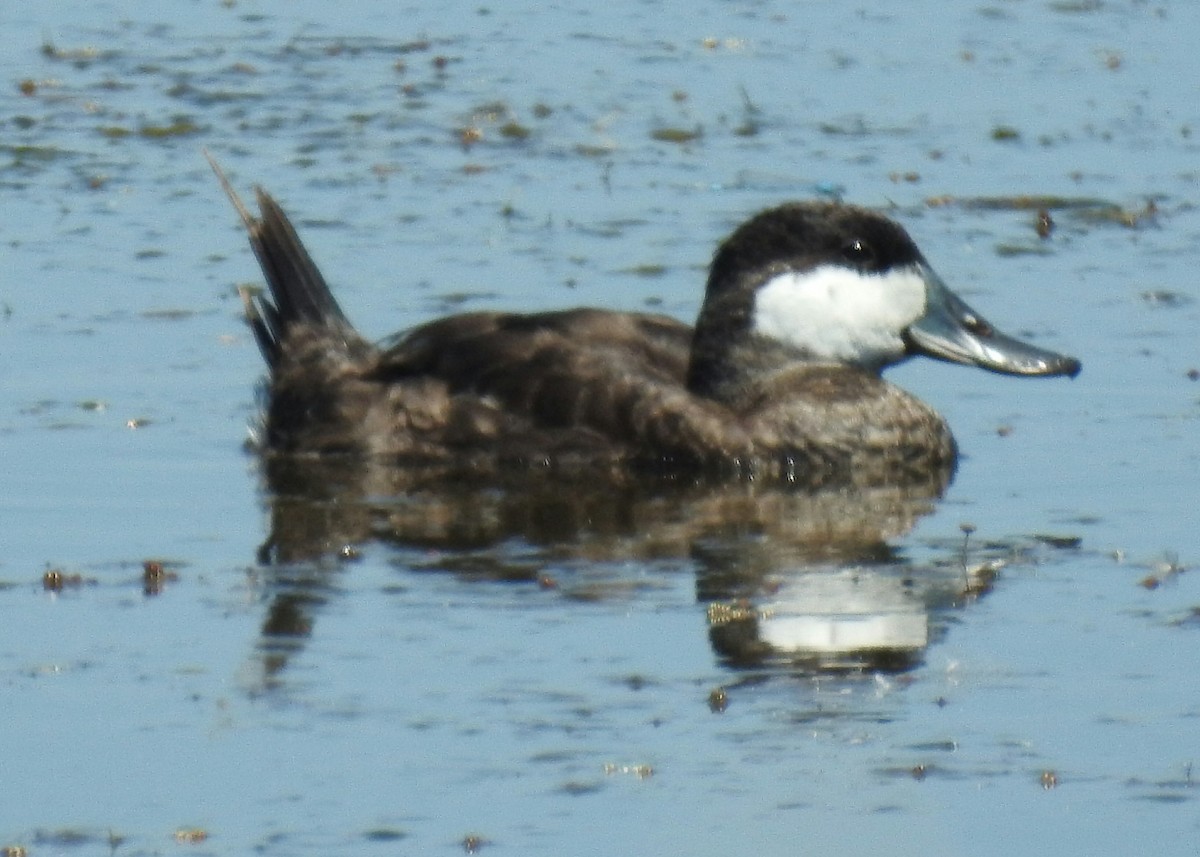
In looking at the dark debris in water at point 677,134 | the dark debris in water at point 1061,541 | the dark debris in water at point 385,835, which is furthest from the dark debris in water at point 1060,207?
the dark debris in water at point 385,835

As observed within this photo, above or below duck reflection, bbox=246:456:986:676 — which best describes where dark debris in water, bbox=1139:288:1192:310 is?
above

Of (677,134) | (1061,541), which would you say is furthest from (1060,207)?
(1061,541)

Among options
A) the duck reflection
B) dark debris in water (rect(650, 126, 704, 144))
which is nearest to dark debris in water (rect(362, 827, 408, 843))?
the duck reflection

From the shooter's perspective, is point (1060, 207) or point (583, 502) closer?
point (583, 502)

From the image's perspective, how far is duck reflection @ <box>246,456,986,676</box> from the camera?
8.01 m

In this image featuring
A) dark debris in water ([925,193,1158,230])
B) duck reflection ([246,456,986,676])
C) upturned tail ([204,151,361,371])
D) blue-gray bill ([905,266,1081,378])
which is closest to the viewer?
duck reflection ([246,456,986,676])

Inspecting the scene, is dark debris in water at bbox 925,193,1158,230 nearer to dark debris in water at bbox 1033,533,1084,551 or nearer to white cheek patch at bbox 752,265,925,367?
white cheek patch at bbox 752,265,925,367

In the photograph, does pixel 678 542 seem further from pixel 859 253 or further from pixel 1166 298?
pixel 1166 298

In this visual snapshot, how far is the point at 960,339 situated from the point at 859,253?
0.47m

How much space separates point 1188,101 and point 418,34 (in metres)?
4.68

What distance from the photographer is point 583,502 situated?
32.6 ft

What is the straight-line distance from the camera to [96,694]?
7.38m

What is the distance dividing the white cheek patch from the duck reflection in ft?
2.22

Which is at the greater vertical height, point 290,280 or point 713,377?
point 290,280
